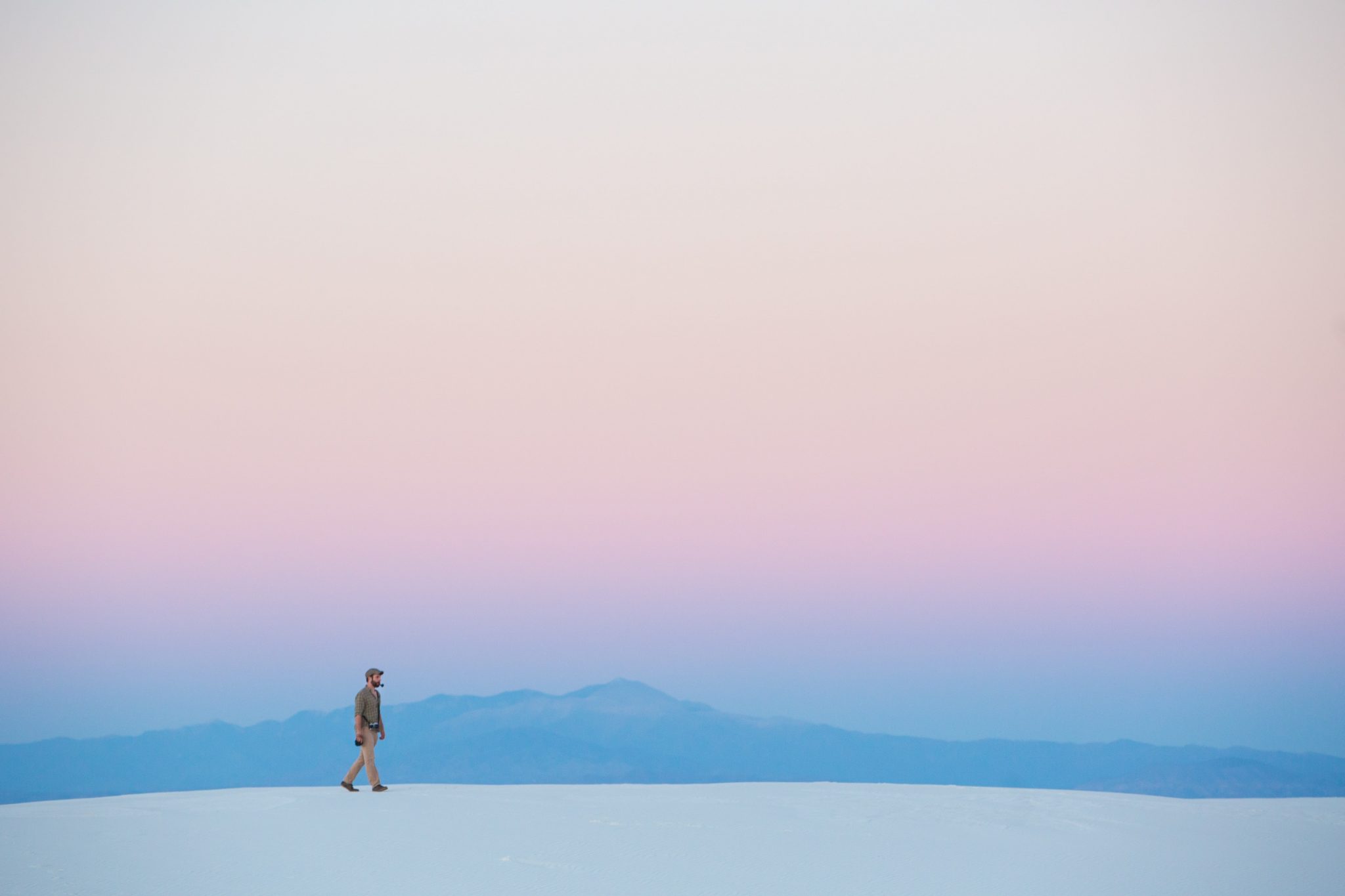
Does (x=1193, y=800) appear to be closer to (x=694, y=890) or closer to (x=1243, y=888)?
(x=1243, y=888)

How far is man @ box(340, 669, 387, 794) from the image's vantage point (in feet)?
59.1

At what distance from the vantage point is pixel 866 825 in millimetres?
15930

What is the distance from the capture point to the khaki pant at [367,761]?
18.0 m

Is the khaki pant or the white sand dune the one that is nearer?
the white sand dune

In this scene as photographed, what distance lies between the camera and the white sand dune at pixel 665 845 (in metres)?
13.1

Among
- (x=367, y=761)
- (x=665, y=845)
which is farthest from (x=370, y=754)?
(x=665, y=845)

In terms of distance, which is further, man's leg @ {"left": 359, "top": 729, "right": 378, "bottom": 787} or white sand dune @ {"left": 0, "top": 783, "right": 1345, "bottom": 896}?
man's leg @ {"left": 359, "top": 729, "right": 378, "bottom": 787}

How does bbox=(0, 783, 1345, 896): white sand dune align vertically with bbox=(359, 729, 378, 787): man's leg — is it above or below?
below

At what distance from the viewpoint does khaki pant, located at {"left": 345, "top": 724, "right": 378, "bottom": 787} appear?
1798cm

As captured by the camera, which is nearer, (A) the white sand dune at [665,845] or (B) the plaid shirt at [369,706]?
(A) the white sand dune at [665,845]

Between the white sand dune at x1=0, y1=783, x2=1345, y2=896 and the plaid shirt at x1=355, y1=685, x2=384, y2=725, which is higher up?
the plaid shirt at x1=355, y1=685, x2=384, y2=725

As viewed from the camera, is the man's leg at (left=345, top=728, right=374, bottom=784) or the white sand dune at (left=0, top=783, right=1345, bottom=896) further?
the man's leg at (left=345, top=728, right=374, bottom=784)

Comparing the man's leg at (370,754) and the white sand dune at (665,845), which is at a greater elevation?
the man's leg at (370,754)

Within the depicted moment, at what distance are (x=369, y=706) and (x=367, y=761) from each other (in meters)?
0.84
